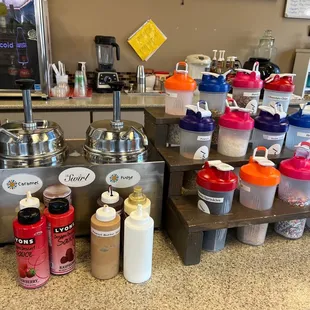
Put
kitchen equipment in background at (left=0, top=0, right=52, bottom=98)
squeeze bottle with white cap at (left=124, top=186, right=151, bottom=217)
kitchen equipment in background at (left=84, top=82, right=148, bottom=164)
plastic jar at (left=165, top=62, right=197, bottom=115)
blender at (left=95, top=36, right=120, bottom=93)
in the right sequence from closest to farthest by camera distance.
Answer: squeeze bottle with white cap at (left=124, top=186, right=151, bottom=217), kitchen equipment in background at (left=84, top=82, right=148, bottom=164), plastic jar at (left=165, top=62, right=197, bottom=115), kitchen equipment in background at (left=0, top=0, right=52, bottom=98), blender at (left=95, top=36, right=120, bottom=93)

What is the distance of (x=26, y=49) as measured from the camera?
2371 millimetres

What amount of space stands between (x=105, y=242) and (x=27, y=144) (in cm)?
39

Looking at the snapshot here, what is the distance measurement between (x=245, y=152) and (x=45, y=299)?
2.56ft

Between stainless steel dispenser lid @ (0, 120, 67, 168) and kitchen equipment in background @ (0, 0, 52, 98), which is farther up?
kitchen equipment in background @ (0, 0, 52, 98)

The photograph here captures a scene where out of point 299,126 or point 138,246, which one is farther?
point 299,126

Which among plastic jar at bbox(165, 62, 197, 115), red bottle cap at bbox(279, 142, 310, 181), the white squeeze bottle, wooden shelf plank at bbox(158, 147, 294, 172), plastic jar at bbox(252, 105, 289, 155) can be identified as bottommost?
the white squeeze bottle

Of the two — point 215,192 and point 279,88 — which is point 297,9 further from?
point 215,192

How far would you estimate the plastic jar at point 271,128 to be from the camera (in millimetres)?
1122

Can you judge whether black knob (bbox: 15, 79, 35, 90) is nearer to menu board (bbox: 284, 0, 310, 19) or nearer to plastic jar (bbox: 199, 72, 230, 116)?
plastic jar (bbox: 199, 72, 230, 116)

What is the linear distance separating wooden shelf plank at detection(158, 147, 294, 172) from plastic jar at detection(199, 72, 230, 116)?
7.3 inches

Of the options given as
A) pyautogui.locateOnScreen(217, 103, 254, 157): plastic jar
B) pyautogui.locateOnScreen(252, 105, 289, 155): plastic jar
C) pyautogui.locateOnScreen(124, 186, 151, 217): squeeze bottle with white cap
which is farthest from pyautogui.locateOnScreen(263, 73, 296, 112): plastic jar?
pyautogui.locateOnScreen(124, 186, 151, 217): squeeze bottle with white cap

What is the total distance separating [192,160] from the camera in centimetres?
111

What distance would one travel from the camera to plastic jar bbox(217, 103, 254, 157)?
108 centimetres

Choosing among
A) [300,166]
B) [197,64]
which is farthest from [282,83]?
[197,64]
